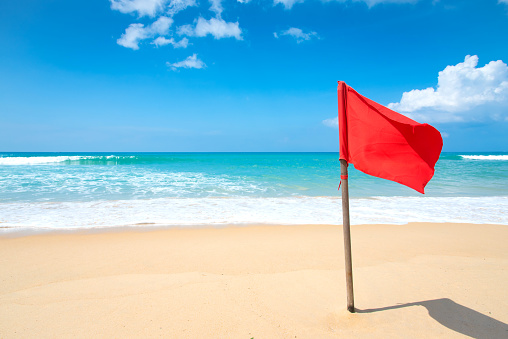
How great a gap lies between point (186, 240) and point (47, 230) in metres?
3.97

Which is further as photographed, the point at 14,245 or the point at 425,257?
the point at 14,245

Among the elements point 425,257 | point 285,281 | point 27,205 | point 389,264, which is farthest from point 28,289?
point 27,205

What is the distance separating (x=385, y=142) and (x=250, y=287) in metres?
2.75

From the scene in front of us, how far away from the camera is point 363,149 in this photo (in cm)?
278

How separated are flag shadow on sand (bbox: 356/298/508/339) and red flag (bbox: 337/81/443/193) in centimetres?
187

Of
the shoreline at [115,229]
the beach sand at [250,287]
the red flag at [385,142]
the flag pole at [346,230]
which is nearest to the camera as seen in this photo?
the red flag at [385,142]

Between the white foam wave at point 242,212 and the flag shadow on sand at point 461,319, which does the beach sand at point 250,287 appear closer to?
the flag shadow on sand at point 461,319

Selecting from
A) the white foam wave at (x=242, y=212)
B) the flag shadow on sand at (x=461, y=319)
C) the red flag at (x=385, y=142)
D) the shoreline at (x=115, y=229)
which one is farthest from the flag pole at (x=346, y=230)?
the white foam wave at (x=242, y=212)

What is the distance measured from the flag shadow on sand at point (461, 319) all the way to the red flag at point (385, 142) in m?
1.87

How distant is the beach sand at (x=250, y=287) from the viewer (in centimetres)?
309

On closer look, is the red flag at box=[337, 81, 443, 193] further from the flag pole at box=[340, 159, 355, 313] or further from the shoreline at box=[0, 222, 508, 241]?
the shoreline at box=[0, 222, 508, 241]

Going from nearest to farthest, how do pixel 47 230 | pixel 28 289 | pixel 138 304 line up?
pixel 138 304 → pixel 28 289 → pixel 47 230

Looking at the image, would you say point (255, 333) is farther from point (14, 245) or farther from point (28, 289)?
point (14, 245)

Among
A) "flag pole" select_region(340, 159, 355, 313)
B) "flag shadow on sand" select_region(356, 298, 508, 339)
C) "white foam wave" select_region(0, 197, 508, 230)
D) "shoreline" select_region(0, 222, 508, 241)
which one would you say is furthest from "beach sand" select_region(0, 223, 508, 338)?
"white foam wave" select_region(0, 197, 508, 230)
